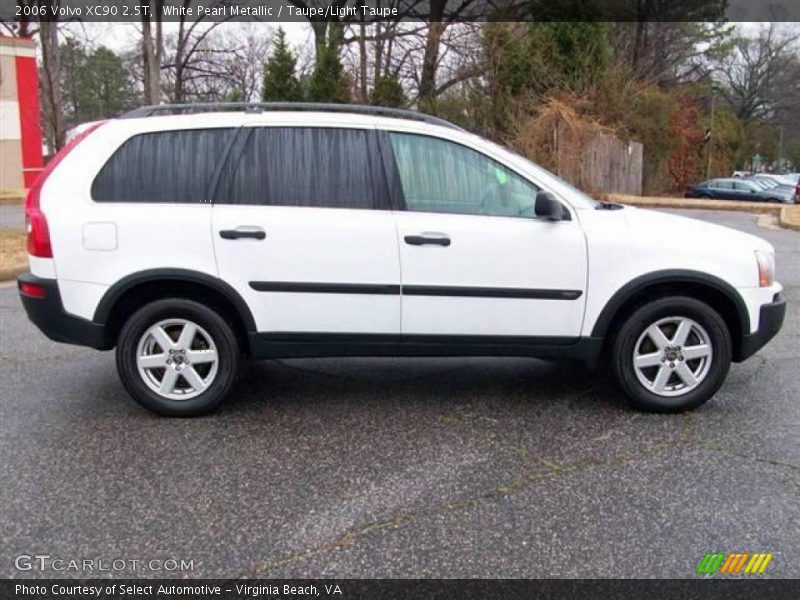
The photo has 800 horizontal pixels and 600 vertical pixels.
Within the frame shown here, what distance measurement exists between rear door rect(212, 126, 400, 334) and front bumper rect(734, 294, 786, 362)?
2161 millimetres

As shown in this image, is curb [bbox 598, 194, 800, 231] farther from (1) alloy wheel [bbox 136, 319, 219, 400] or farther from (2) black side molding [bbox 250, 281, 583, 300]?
(1) alloy wheel [bbox 136, 319, 219, 400]

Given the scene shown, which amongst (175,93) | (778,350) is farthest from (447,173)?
(175,93)

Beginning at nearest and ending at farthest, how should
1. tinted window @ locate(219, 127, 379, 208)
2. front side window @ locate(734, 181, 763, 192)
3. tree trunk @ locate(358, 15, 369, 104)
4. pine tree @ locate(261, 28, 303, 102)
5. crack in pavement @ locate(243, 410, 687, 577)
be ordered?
crack in pavement @ locate(243, 410, 687, 577) < tinted window @ locate(219, 127, 379, 208) < pine tree @ locate(261, 28, 303, 102) < tree trunk @ locate(358, 15, 369, 104) < front side window @ locate(734, 181, 763, 192)

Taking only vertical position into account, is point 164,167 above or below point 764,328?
above

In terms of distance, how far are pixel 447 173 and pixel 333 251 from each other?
854 millimetres

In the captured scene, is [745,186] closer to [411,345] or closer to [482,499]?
[411,345]

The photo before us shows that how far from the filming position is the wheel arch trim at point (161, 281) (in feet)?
13.5

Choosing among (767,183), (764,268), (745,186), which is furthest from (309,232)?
(767,183)

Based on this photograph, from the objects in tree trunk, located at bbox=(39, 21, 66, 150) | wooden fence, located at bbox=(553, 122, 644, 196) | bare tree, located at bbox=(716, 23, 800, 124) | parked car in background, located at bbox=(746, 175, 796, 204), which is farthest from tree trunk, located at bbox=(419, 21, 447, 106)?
bare tree, located at bbox=(716, 23, 800, 124)

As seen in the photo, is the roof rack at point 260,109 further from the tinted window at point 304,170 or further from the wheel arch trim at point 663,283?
the wheel arch trim at point 663,283

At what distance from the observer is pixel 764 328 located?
4.34 metres

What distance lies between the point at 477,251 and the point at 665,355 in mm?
1350

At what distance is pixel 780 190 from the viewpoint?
3127cm

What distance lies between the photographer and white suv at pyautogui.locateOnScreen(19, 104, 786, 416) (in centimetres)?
412
